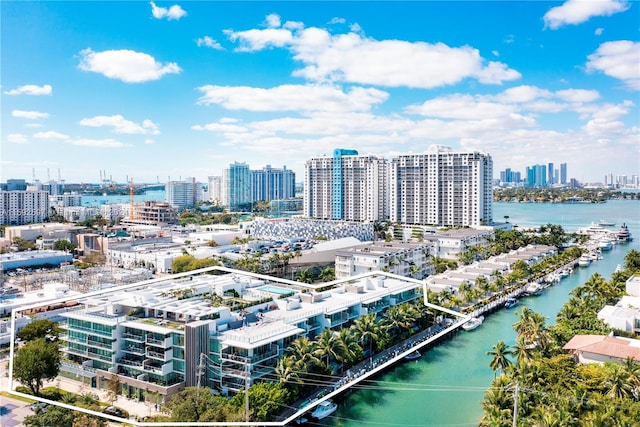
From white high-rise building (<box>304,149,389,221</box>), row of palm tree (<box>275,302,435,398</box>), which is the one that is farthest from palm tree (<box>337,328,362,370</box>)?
white high-rise building (<box>304,149,389,221</box>)

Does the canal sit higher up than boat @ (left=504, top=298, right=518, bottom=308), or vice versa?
boat @ (left=504, top=298, right=518, bottom=308)

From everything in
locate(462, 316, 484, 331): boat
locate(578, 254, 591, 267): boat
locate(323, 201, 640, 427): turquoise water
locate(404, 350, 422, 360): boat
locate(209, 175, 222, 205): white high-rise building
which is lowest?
locate(323, 201, 640, 427): turquoise water

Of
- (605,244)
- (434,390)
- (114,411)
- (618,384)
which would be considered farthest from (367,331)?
(605,244)

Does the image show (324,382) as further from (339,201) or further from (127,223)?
(127,223)

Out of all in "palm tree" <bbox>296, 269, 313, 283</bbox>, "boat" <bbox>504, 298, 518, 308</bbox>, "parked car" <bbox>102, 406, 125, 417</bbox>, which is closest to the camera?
"parked car" <bbox>102, 406, 125, 417</bbox>

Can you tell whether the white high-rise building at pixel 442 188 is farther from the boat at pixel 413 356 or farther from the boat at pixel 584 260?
the boat at pixel 413 356

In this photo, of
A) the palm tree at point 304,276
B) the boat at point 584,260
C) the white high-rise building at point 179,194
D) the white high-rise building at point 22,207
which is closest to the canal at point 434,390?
the palm tree at point 304,276

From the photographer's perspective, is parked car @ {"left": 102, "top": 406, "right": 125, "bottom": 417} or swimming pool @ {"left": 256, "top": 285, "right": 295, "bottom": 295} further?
swimming pool @ {"left": 256, "top": 285, "right": 295, "bottom": 295}

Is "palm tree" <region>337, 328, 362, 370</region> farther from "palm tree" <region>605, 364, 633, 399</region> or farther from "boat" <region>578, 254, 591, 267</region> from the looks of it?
"boat" <region>578, 254, 591, 267</region>
